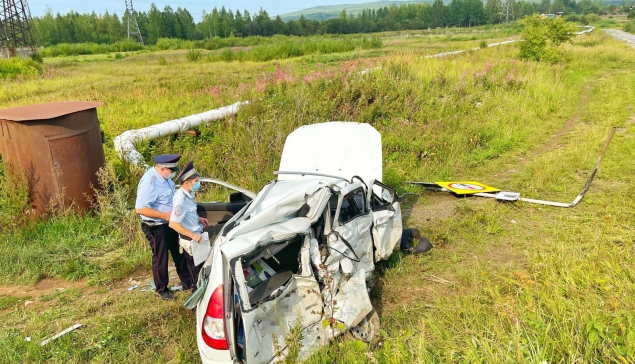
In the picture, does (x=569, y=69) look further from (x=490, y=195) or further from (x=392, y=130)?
(x=490, y=195)

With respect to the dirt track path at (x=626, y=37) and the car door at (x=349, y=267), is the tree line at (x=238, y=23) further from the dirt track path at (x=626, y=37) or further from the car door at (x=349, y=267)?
the car door at (x=349, y=267)

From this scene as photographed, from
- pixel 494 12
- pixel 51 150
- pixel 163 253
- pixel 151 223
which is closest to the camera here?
pixel 151 223

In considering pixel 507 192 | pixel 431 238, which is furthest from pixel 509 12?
pixel 431 238

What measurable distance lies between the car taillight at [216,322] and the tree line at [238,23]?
53.2m

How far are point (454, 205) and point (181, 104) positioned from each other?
8557 mm

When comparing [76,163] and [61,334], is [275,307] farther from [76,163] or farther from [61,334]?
[76,163]

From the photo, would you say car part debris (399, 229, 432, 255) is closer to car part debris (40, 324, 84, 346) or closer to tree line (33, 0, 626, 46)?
car part debris (40, 324, 84, 346)

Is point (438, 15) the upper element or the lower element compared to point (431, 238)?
upper

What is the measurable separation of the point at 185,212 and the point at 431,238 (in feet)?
11.9

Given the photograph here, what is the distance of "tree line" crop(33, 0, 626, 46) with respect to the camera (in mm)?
74875

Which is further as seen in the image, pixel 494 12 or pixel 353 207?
pixel 494 12

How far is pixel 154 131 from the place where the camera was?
9.13 metres

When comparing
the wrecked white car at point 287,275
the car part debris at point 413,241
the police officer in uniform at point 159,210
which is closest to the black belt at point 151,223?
the police officer in uniform at point 159,210

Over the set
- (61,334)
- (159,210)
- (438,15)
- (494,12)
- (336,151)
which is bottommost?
(61,334)
